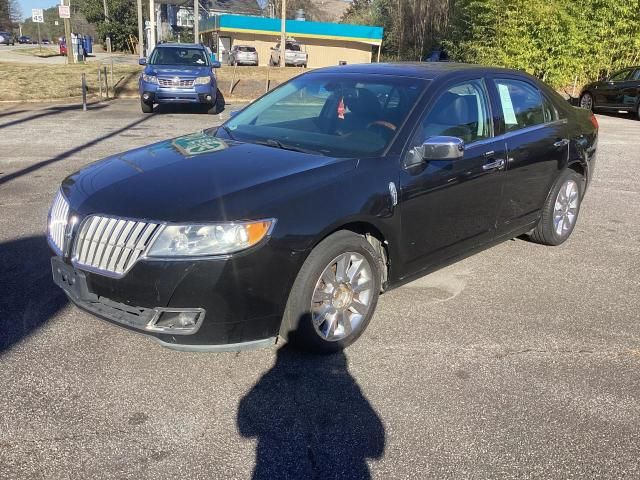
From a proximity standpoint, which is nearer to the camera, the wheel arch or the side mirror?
the wheel arch

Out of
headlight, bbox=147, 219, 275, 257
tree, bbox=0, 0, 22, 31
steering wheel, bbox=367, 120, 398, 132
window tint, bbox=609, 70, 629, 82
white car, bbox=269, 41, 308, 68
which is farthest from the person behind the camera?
tree, bbox=0, 0, 22, 31

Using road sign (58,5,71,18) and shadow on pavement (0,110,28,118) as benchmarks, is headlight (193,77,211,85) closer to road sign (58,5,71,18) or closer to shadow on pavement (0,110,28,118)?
shadow on pavement (0,110,28,118)

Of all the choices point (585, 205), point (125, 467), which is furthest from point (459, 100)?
point (585, 205)

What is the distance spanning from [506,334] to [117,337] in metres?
2.51

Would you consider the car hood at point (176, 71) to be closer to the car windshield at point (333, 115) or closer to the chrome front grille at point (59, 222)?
the car windshield at point (333, 115)

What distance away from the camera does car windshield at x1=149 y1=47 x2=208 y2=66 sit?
15480mm

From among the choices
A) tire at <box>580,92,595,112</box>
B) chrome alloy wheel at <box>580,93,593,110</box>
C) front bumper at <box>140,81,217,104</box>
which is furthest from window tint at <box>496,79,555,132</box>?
chrome alloy wheel at <box>580,93,593,110</box>

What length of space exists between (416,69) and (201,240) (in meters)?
2.41

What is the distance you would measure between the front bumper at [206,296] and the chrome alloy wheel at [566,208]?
3387mm

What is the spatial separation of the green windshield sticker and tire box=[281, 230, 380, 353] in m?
1.14

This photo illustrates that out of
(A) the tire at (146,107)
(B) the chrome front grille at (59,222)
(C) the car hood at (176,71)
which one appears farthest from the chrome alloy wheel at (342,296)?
(A) the tire at (146,107)

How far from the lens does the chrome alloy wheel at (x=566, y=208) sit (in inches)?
219

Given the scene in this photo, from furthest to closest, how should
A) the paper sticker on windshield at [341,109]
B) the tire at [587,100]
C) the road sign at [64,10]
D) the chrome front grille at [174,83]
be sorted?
1. the road sign at [64,10]
2. the tire at [587,100]
3. the chrome front grille at [174,83]
4. the paper sticker on windshield at [341,109]

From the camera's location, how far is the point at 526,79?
517 cm
